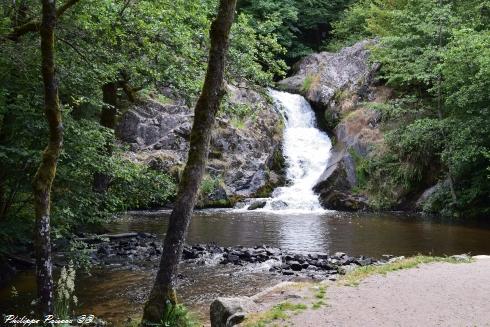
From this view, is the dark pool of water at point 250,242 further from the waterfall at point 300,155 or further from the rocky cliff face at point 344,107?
the rocky cliff face at point 344,107

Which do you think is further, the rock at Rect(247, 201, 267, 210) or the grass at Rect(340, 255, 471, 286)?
the rock at Rect(247, 201, 267, 210)

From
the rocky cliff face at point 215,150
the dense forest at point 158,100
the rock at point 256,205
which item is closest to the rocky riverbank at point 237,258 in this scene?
the dense forest at point 158,100

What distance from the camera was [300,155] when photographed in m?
27.8

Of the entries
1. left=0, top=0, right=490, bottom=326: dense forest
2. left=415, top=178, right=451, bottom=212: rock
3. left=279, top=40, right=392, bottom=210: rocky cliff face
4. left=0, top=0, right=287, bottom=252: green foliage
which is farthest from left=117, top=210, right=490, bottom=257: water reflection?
left=0, top=0, right=287, bottom=252: green foliage

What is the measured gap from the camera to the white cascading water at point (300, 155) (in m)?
24.1

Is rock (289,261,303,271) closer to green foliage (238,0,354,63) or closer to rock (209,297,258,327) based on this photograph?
rock (209,297,258,327)

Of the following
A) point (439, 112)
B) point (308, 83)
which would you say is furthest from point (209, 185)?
point (439, 112)

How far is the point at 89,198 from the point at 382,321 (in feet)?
20.2

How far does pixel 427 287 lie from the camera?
745 centimetres

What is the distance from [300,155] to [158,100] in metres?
8.52

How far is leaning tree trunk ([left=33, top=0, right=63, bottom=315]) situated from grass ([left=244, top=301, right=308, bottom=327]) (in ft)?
8.32

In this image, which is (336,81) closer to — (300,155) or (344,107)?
(344,107)

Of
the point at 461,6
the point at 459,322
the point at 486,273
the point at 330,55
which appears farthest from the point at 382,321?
the point at 330,55

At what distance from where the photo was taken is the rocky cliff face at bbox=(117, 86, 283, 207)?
2439cm
